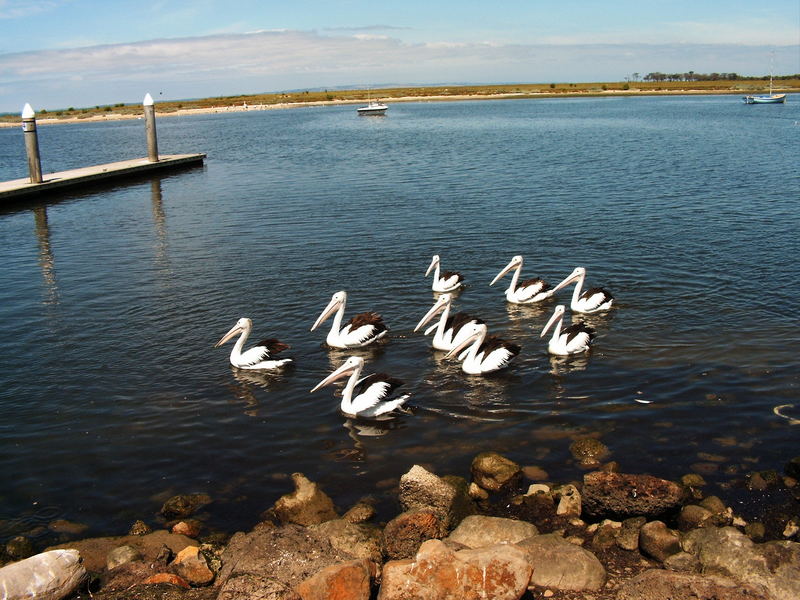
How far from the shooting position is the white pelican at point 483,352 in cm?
1219

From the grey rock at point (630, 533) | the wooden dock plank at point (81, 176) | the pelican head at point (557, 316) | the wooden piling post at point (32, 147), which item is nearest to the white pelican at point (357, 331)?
the pelican head at point (557, 316)

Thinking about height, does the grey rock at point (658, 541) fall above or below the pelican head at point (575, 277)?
below

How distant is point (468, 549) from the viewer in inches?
264

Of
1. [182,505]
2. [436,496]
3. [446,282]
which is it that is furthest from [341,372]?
[446,282]

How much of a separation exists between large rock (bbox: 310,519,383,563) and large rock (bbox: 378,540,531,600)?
1.22 m

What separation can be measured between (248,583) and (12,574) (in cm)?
220

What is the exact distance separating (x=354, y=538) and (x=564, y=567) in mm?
2130

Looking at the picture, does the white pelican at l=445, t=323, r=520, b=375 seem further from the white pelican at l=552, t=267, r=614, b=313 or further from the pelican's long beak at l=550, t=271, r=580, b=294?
the pelican's long beak at l=550, t=271, r=580, b=294

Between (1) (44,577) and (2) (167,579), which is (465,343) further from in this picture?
(1) (44,577)

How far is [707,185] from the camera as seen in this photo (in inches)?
1142

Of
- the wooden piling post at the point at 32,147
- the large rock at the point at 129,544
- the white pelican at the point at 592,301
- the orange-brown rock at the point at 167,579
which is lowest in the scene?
the large rock at the point at 129,544

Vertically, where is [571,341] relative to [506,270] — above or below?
below

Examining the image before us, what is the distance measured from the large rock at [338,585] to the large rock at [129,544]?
221 centimetres

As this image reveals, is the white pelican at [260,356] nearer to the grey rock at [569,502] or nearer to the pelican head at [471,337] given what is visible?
the pelican head at [471,337]
